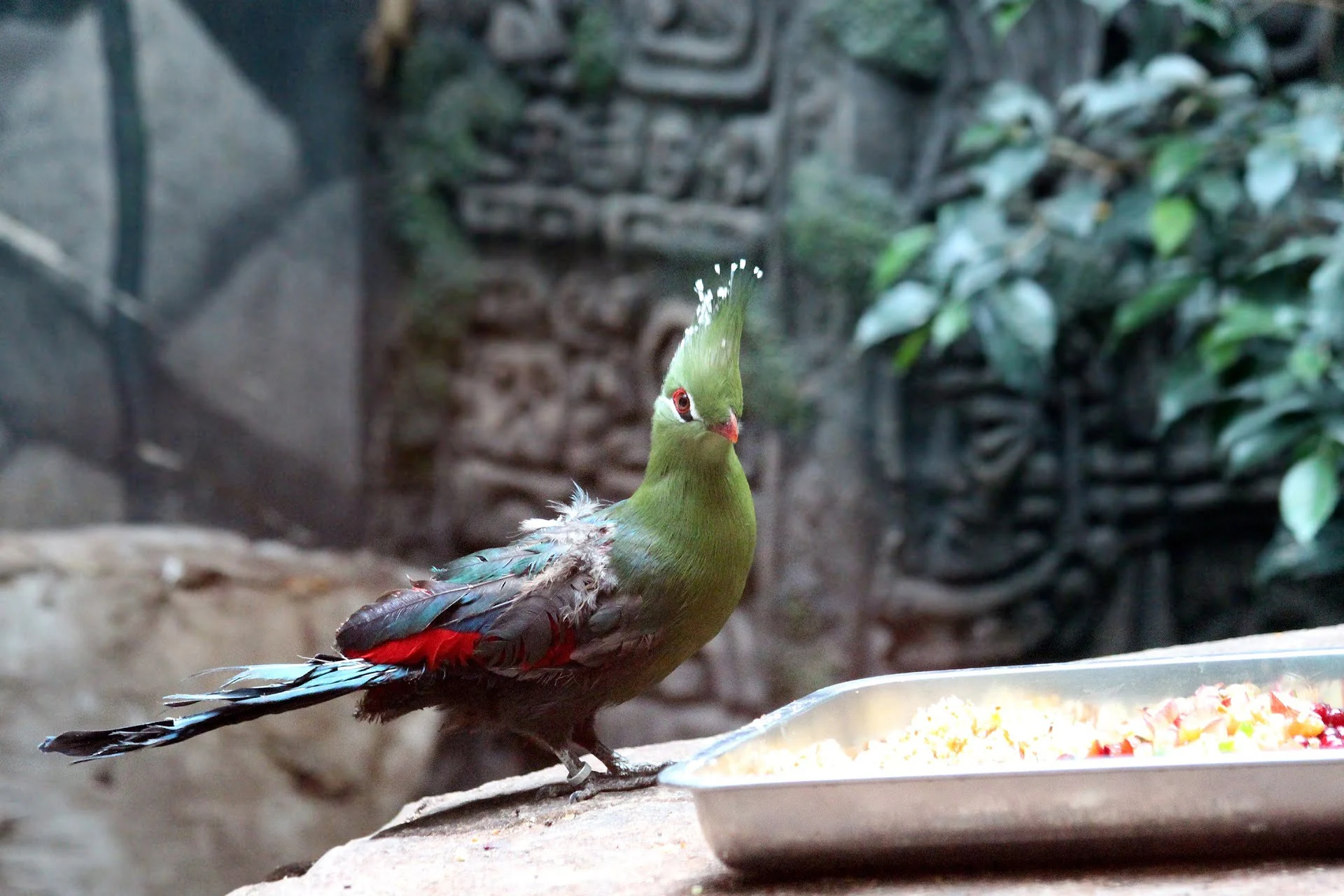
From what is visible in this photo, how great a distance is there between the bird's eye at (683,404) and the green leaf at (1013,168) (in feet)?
6.38

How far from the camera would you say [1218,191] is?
146 inches

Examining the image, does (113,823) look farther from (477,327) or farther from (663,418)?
(663,418)

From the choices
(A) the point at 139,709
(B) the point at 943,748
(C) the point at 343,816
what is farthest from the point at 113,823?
(B) the point at 943,748

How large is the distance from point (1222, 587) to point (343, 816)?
3512 mm

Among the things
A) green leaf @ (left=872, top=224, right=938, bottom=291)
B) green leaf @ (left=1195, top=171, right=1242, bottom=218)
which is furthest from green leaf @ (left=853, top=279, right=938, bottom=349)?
green leaf @ (left=1195, top=171, right=1242, bottom=218)

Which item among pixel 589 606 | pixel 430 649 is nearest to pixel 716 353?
pixel 589 606

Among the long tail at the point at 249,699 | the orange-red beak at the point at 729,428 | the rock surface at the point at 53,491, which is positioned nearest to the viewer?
the long tail at the point at 249,699

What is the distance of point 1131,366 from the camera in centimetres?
518

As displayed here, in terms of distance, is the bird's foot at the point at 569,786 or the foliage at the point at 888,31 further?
the foliage at the point at 888,31

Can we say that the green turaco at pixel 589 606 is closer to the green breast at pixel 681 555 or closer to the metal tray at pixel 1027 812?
the green breast at pixel 681 555

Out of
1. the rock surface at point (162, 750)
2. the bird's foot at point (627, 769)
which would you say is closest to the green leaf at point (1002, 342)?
the bird's foot at point (627, 769)

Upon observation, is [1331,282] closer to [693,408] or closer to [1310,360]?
[1310,360]

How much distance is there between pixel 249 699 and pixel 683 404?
35.3 inches

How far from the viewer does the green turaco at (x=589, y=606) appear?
2338 mm
